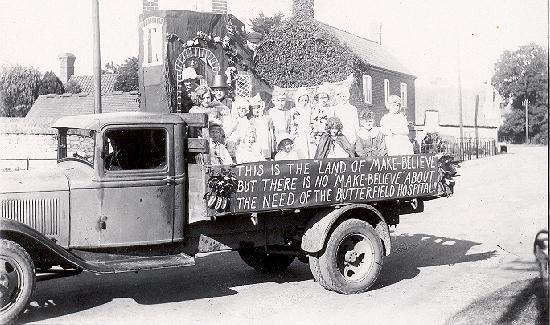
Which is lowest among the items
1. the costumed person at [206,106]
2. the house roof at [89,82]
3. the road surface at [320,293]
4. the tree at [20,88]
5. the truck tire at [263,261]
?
the road surface at [320,293]

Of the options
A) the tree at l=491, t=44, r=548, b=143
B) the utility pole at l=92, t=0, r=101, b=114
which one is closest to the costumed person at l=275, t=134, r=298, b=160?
the utility pole at l=92, t=0, r=101, b=114

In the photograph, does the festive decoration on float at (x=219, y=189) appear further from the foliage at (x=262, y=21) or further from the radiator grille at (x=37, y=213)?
the foliage at (x=262, y=21)

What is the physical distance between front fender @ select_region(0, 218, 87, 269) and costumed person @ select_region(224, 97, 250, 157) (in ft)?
8.44

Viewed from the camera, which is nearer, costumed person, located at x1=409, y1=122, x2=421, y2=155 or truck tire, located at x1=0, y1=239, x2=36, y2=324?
truck tire, located at x1=0, y1=239, x2=36, y2=324

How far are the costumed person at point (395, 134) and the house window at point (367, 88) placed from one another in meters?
17.8

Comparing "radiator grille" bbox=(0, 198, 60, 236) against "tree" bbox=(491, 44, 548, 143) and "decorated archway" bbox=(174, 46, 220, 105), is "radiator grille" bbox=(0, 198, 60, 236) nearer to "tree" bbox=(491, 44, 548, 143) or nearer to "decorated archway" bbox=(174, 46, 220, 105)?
"decorated archway" bbox=(174, 46, 220, 105)

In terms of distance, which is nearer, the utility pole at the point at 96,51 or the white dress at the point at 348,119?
the white dress at the point at 348,119

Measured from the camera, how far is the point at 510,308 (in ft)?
18.5

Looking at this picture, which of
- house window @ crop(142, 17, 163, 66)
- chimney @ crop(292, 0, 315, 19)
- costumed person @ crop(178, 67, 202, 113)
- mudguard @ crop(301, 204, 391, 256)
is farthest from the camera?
chimney @ crop(292, 0, 315, 19)

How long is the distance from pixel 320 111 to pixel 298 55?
9.39 meters

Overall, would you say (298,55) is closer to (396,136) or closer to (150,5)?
(150,5)

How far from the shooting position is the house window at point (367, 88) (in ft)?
84.3

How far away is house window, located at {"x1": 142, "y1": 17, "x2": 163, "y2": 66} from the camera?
1312 centimetres

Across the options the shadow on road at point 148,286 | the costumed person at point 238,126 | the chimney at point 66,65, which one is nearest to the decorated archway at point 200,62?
the costumed person at point 238,126
